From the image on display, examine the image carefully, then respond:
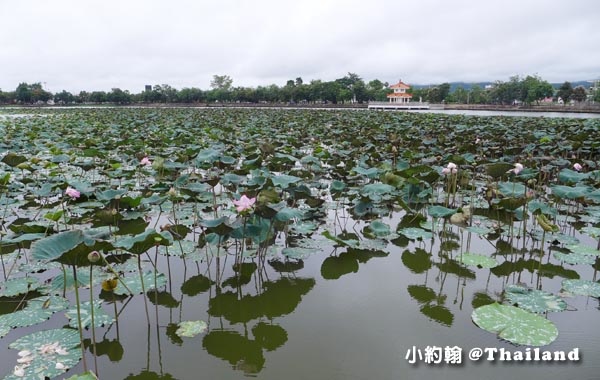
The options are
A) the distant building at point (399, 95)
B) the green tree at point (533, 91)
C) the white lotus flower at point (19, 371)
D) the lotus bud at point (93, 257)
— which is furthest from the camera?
the distant building at point (399, 95)

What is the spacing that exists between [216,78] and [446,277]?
93809mm

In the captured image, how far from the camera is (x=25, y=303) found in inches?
122

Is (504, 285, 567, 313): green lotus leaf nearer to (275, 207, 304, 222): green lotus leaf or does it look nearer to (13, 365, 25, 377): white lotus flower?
(275, 207, 304, 222): green lotus leaf

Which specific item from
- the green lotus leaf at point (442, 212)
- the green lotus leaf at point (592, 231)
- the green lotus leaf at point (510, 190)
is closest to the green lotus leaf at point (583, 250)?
the green lotus leaf at point (592, 231)

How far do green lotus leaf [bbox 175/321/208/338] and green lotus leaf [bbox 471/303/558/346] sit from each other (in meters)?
1.89

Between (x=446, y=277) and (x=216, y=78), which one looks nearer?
(x=446, y=277)

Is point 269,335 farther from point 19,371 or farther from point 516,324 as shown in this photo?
point 516,324

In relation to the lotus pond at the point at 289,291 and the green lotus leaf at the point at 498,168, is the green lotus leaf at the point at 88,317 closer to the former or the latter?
the lotus pond at the point at 289,291

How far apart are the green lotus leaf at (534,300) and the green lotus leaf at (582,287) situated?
220mm

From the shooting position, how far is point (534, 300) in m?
3.14

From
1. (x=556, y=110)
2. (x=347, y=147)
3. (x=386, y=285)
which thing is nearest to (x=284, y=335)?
(x=386, y=285)

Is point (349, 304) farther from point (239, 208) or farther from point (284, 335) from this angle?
point (239, 208)

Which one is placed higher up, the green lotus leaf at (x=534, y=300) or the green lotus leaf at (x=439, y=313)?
the green lotus leaf at (x=534, y=300)

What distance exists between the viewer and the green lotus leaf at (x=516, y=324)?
2.64 meters
